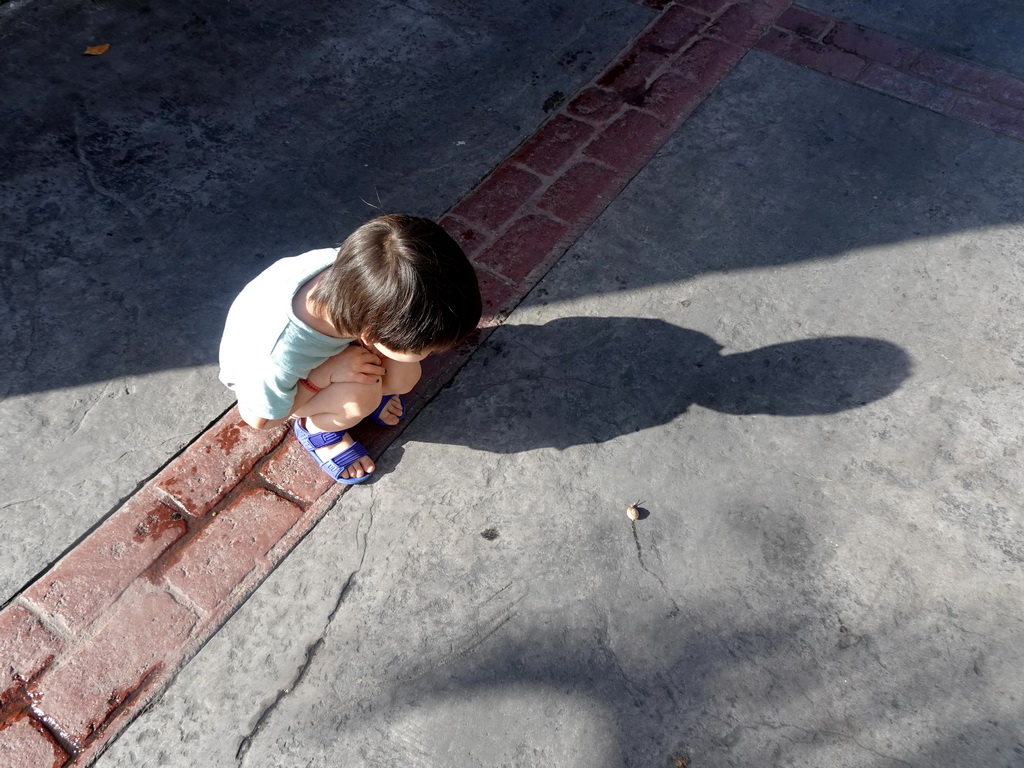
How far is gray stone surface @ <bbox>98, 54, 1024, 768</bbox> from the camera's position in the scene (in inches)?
78.2

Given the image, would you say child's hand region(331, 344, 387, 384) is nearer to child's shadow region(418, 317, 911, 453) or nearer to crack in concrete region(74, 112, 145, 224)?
child's shadow region(418, 317, 911, 453)

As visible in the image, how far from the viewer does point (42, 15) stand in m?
3.75

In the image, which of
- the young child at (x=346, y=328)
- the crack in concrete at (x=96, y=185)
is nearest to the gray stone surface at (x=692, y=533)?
the young child at (x=346, y=328)

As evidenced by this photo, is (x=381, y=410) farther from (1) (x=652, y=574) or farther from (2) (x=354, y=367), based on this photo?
(1) (x=652, y=574)

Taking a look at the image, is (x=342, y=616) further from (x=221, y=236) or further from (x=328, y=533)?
(x=221, y=236)

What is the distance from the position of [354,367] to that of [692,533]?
3.73ft

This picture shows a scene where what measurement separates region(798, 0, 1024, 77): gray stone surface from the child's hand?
3.44 m

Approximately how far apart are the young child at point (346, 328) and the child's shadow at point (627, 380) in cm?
33

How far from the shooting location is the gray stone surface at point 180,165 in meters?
2.46

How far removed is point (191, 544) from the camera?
2250 millimetres

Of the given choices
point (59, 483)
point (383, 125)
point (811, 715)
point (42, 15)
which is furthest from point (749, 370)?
point (42, 15)

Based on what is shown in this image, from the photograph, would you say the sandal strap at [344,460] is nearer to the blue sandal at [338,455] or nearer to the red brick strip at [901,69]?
the blue sandal at [338,455]

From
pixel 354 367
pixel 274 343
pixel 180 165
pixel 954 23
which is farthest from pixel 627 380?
pixel 954 23

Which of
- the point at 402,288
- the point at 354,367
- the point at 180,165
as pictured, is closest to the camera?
the point at 402,288
